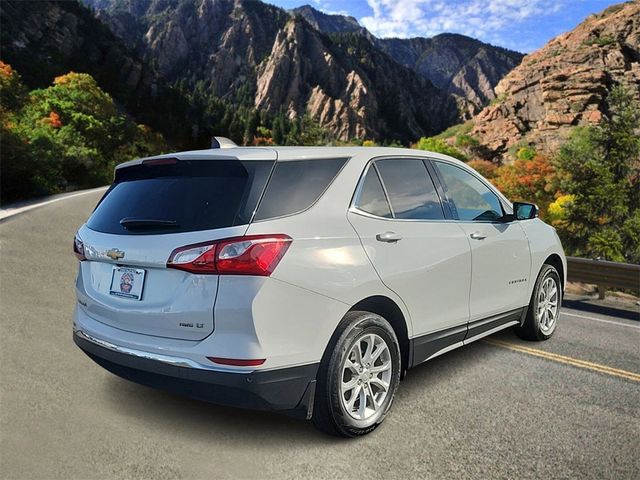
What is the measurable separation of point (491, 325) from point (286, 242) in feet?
8.21

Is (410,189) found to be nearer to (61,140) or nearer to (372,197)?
(372,197)

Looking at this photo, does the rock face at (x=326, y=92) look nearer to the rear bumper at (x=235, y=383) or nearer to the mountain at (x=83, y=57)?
the mountain at (x=83, y=57)

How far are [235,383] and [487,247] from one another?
8.33 ft

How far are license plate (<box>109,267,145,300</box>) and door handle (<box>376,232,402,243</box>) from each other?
4.77 ft

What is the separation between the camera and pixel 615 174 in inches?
1217

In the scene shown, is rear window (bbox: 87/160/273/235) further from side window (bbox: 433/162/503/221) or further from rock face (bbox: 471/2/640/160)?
rock face (bbox: 471/2/640/160)

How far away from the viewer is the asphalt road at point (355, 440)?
2691 millimetres

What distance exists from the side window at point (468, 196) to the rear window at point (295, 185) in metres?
1.30

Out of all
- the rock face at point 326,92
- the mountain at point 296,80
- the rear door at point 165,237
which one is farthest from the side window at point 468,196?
the rock face at point 326,92

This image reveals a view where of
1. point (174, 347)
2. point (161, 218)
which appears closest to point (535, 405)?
point (174, 347)

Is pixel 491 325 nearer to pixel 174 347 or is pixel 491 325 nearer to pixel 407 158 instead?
pixel 407 158

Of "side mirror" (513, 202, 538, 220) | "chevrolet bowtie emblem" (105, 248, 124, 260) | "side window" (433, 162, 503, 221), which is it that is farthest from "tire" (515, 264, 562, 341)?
"chevrolet bowtie emblem" (105, 248, 124, 260)

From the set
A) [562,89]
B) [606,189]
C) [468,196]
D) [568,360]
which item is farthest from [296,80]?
[568,360]

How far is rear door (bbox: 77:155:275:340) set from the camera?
265 centimetres
